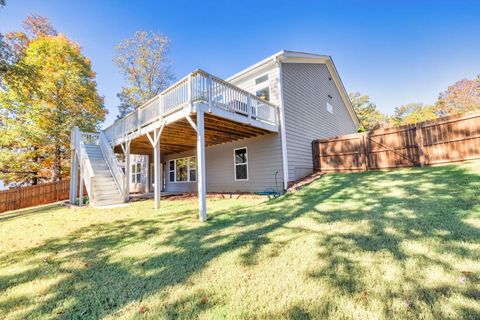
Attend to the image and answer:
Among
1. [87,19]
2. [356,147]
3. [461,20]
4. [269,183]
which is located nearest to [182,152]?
[269,183]

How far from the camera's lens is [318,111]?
11.8 m

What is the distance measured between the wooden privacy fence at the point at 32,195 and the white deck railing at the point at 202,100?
9.30m

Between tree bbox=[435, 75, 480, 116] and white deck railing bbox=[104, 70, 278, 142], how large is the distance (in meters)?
28.3

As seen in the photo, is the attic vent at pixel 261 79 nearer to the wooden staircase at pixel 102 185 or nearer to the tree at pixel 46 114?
the wooden staircase at pixel 102 185

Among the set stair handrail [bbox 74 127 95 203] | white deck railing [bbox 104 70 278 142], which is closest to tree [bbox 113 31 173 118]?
stair handrail [bbox 74 127 95 203]

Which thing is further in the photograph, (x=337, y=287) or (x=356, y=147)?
(x=356, y=147)

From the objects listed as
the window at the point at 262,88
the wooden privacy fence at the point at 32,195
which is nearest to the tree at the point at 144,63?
the wooden privacy fence at the point at 32,195

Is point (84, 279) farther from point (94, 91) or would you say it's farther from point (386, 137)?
point (94, 91)

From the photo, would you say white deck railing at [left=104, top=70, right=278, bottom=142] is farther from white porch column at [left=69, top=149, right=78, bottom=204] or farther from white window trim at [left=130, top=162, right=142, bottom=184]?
white window trim at [left=130, top=162, right=142, bottom=184]

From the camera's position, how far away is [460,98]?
25312 millimetres

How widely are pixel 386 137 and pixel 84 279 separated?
399 inches

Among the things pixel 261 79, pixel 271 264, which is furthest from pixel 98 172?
pixel 271 264

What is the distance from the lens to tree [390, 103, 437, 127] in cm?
2823

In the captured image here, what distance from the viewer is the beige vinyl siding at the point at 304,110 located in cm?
938
